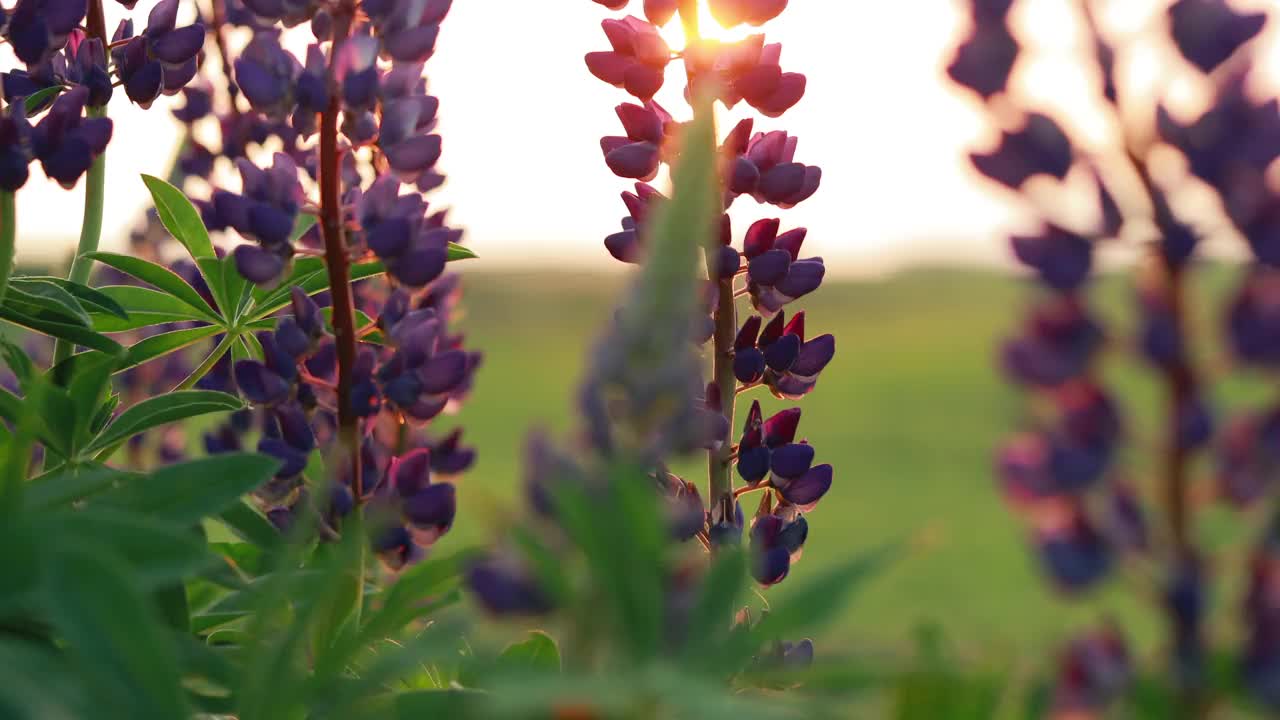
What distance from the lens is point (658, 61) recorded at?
4.06ft

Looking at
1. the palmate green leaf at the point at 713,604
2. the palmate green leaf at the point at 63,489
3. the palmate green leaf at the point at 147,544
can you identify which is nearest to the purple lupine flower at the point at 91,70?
the palmate green leaf at the point at 63,489

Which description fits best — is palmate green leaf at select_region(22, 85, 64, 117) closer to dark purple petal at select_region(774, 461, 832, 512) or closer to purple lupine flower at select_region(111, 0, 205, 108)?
purple lupine flower at select_region(111, 0, 205, 108)

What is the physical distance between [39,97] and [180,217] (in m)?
0.19

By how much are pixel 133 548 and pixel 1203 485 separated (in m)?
0.58

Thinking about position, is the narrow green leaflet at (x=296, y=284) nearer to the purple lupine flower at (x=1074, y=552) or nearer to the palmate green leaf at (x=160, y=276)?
the palmate green leaf at (x=160, y=276)

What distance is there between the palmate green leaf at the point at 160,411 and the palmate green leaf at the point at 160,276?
0.19 metres

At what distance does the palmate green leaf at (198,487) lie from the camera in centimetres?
90

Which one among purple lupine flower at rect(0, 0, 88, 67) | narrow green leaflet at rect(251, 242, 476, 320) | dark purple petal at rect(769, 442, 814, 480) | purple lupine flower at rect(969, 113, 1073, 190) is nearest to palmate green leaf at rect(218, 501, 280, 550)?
narrow green leaflet at rect(251, 242, 476, 320)

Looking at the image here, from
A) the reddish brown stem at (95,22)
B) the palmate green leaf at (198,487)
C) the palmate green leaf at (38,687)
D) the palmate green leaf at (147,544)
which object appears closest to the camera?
the palmate green leaf at (38,687)

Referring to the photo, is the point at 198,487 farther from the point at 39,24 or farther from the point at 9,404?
the point at 39,24

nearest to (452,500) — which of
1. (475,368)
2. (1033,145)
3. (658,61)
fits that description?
(475,368)

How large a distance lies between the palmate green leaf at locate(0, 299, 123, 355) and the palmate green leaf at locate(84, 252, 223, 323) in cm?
9

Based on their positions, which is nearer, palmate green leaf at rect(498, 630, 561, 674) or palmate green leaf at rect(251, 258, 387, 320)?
palmate green leaf at rect(498, 630, 561, 674)

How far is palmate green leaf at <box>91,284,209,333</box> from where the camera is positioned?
147 centimetres
